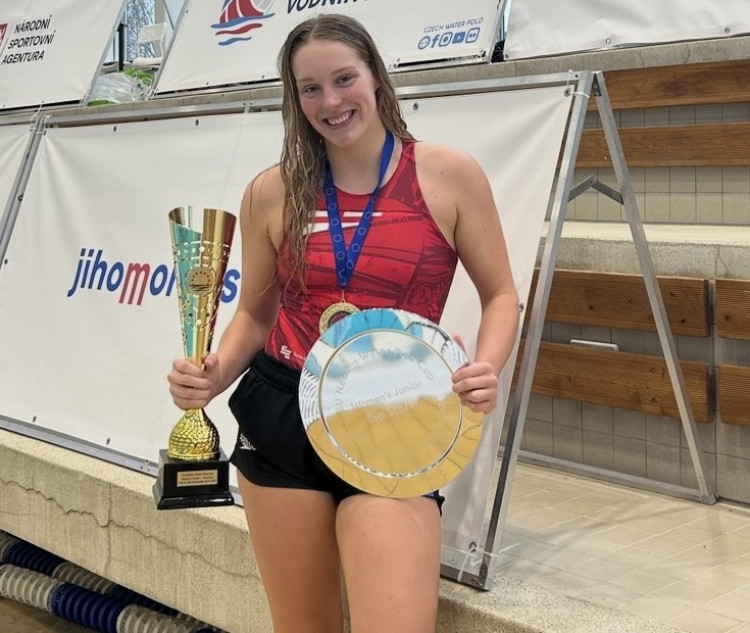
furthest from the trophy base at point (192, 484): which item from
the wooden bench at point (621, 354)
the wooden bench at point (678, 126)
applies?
the wooden bench at point (678, 126)

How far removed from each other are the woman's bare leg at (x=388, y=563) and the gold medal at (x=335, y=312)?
27 cm

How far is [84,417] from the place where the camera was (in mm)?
2869

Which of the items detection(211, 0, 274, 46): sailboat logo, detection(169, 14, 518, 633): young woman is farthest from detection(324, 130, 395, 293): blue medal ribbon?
detection(211, 0, 274, 46): sailboat logo

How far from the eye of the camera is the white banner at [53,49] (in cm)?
596

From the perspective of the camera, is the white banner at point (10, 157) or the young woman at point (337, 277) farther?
the white banner at point (10, 157)

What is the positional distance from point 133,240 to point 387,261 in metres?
1.50

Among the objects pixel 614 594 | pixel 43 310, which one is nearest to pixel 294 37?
pixel 614 594

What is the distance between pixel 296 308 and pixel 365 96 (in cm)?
35

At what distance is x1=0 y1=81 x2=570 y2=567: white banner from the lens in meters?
2.07

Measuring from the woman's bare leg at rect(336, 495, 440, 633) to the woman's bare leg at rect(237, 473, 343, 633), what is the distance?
5 centimetres

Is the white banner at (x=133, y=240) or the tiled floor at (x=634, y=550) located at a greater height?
the white banner at (x=133, y=240)

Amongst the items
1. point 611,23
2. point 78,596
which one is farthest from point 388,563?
point 611,23

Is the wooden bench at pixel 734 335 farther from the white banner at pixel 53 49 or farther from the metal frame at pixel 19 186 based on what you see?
the white banner at pixel 53 49

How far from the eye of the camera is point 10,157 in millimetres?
3455
